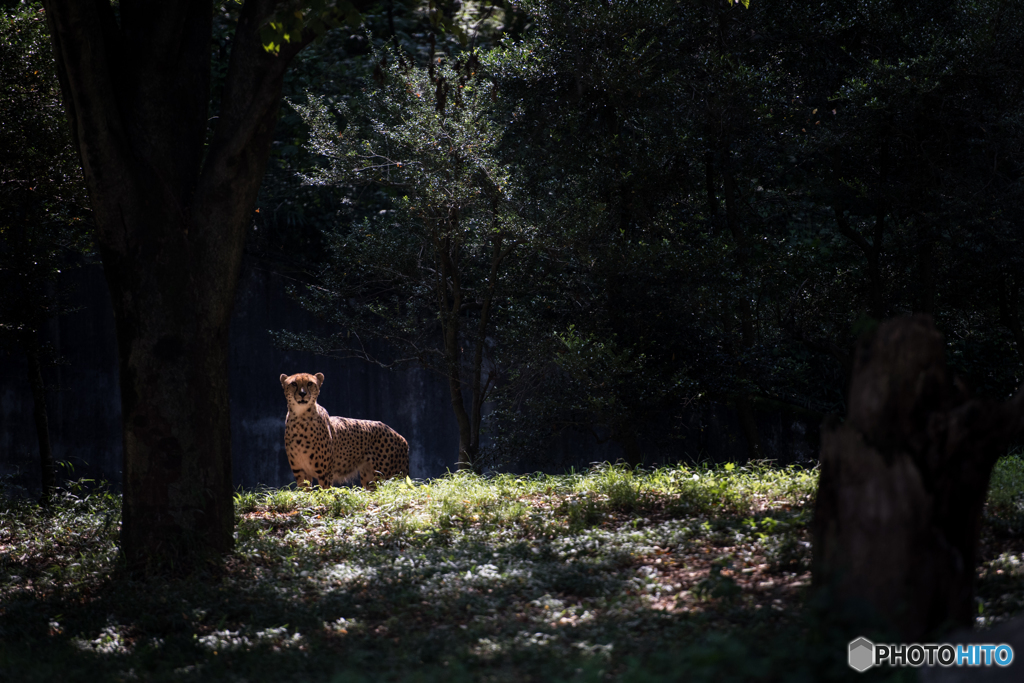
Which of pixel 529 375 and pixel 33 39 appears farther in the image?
pixel 529 375

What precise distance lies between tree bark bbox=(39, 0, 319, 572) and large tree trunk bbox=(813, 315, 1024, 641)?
4334 millimetres

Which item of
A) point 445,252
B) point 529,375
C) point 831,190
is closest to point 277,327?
point 445,252

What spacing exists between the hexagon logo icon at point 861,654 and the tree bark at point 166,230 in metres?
4.44

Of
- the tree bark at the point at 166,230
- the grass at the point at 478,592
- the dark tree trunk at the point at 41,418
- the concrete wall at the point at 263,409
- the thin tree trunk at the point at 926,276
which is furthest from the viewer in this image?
the concrete wall at the point at 263,409

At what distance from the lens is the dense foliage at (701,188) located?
9422 mm

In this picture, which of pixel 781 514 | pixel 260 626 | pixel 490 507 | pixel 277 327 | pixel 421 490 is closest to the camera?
pixel 260 626

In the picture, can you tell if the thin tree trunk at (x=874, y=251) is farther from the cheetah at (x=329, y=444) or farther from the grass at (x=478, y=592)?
the cheetah at (x=329, y=444)

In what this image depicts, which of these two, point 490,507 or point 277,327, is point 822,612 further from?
point 277,327

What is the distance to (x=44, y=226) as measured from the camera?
9.80m

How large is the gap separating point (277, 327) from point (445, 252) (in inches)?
130

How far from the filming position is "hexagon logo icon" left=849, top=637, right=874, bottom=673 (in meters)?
3.35

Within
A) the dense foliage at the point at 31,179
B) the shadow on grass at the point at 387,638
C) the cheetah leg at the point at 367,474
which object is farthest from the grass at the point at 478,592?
the dense foliage at the point at 31,179

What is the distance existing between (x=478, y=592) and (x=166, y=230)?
3.40 m

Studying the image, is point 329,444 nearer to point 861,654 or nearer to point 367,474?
point 367,474
